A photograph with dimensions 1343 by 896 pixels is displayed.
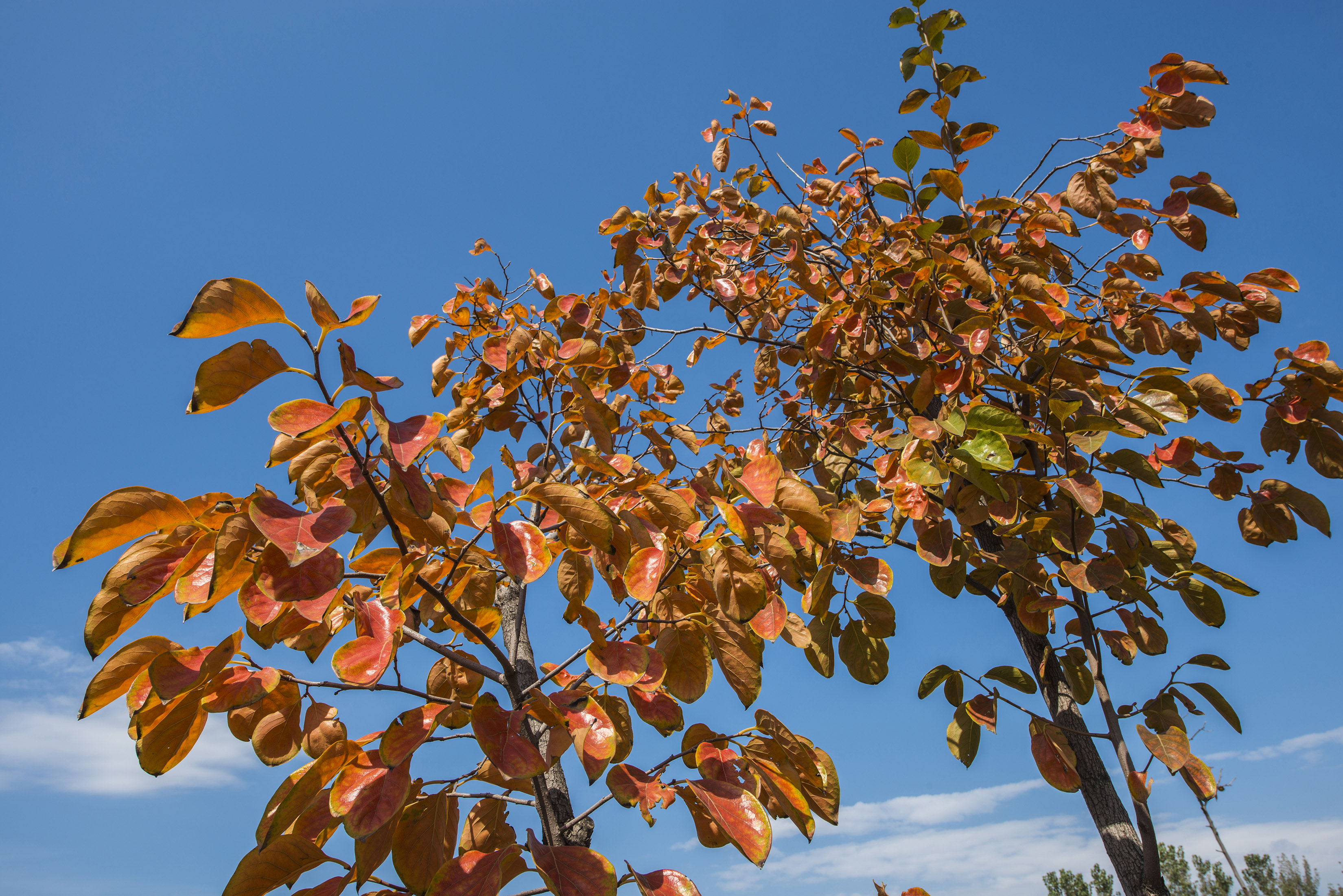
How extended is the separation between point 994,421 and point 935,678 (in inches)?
30.4

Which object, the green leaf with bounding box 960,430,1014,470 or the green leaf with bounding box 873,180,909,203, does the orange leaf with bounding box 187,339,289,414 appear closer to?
the green leaf with bounding box 960,430,1014,470

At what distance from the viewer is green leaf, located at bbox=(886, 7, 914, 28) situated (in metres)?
1.98

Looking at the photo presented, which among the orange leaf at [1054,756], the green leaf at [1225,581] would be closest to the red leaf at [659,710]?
the orange leaf at [1054,756]

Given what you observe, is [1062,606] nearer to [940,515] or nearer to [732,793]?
[940,515]

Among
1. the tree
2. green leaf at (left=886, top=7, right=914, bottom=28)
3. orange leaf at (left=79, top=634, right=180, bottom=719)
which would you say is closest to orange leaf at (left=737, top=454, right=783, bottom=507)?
the tree

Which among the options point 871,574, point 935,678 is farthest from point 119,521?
point 935,678

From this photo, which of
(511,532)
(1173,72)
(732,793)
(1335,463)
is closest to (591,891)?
(732,793)

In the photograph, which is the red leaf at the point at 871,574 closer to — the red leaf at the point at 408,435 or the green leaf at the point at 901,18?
the red leaf at the point at 408,435

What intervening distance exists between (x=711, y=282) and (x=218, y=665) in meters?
1.84

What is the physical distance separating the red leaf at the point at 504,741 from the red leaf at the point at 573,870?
0.39 ft

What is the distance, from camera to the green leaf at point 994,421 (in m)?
1.30

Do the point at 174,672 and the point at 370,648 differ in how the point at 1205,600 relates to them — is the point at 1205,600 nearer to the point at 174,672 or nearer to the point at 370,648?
the point at 370,648

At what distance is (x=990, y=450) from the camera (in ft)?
4.16

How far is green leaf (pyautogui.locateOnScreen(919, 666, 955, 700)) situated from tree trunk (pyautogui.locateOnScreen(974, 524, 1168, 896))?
23 cm
